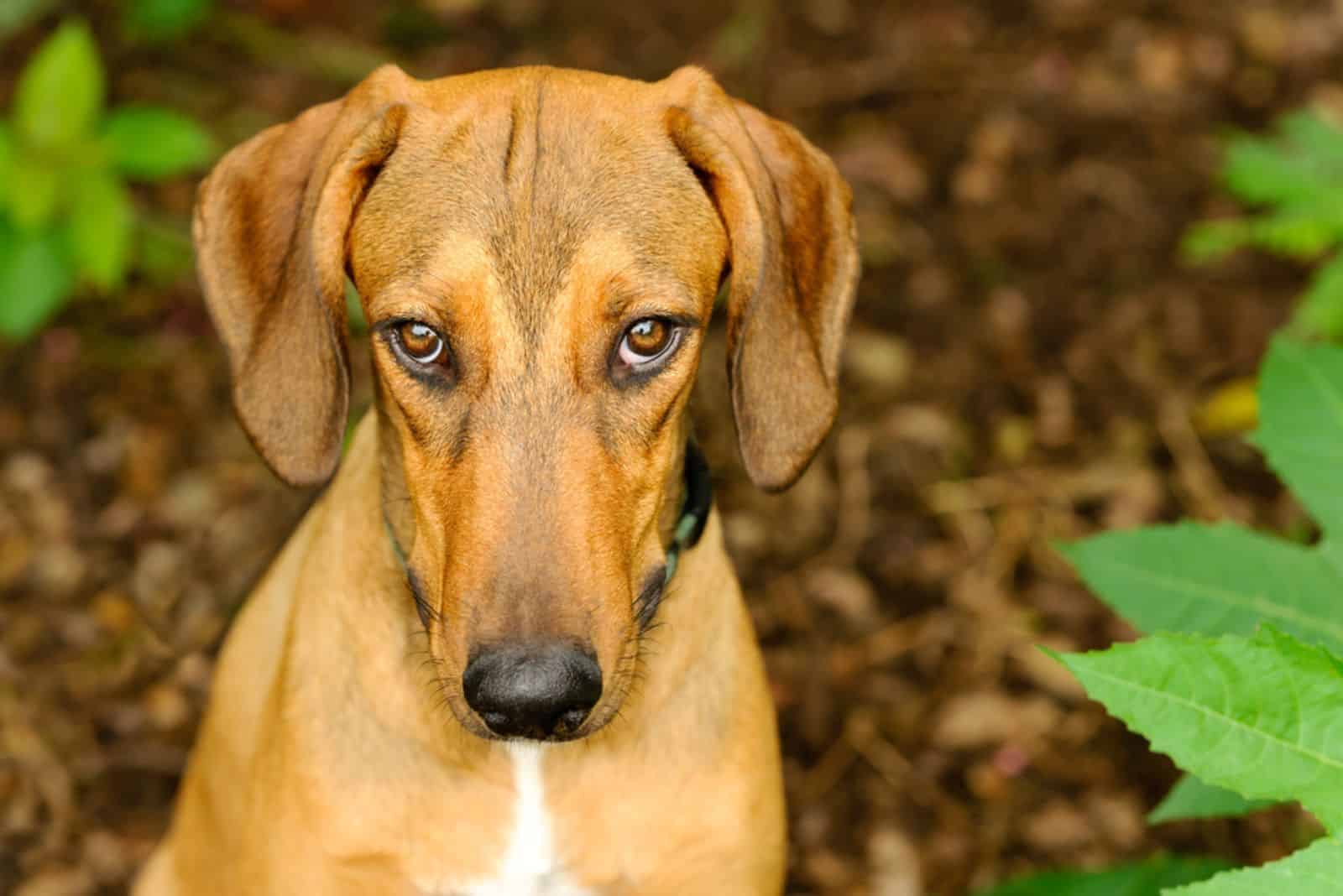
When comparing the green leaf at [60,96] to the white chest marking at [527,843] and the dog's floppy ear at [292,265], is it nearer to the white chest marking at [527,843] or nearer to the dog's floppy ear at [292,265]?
the dog's floppy ear at [292,265]

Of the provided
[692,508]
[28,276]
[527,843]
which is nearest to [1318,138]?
[692,508]

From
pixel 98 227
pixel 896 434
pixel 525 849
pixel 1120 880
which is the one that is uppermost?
pixel 98 227

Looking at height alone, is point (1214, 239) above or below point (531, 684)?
below

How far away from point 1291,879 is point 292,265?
2327 mm

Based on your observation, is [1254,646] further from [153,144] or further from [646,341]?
[153,144]

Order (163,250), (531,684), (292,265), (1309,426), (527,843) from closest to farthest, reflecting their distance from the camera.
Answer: (531,684), (1309,426), (292,265), (527,843), (163,250)

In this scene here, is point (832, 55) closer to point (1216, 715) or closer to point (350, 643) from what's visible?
point (350, 643)

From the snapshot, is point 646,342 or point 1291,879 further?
point 646,342

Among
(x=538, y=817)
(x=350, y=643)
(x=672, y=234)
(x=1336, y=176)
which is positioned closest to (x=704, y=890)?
(x=538, y=817)

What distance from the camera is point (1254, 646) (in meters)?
2.51

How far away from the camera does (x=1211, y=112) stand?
24.2 ft

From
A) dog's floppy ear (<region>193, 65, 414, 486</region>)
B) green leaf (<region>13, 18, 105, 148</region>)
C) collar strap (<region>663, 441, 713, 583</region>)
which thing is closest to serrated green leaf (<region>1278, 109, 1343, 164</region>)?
collar strap (<region>663, 441, 713, 583</region>)

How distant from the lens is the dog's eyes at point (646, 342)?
129 inches

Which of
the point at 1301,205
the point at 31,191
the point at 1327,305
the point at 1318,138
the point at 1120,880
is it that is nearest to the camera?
the point at 1120,880
